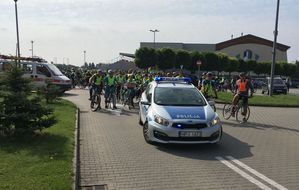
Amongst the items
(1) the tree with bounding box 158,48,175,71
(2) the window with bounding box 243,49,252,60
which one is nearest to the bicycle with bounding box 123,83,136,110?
(1) the tree with bounding box 158,48,175,71

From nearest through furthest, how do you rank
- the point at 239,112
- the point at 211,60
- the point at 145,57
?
1. the point at 239,112
2. the point at 145,57
3. the point at 211,60

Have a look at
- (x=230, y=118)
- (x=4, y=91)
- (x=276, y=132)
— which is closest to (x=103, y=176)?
(x=4, y=91)

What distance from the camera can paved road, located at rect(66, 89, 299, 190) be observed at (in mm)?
7020

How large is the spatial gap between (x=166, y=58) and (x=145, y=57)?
3506mm

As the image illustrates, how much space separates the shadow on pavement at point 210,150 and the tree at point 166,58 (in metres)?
57.6

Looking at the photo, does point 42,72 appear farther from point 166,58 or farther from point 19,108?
point 166,58

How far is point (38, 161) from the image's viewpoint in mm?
7660

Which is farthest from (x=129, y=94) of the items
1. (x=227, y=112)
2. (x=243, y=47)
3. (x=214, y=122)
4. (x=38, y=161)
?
(x=243, y=47)

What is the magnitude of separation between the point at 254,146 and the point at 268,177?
3.07 meters

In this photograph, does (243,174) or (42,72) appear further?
(42,72)

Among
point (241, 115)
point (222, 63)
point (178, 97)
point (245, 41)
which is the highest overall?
point (245, 41)

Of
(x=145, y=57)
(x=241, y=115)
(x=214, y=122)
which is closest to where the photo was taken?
(x=214, y=122)

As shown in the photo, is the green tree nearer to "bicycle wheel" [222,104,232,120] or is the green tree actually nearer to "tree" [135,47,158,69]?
"tree" [135,47,158,69]

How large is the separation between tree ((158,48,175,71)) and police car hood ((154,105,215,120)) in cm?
5773
